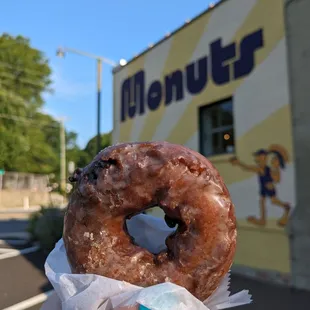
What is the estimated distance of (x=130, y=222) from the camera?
2.28 meters

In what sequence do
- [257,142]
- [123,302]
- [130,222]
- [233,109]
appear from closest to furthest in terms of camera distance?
[123,302], [130,222], [257,142], [233,109]

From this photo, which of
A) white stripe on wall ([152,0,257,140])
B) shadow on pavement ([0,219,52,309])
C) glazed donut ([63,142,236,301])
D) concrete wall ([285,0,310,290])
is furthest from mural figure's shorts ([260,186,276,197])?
glazed donut ([63,142,236,301])

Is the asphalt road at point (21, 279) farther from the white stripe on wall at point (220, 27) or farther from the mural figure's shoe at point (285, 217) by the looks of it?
the white stripe on wall at point (220, 27)

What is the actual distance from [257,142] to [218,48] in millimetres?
2294

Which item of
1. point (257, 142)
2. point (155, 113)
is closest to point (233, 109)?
point (257, 142)

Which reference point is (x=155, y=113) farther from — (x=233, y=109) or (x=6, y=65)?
(x=6, y=65)

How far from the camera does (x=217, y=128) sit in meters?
8.48

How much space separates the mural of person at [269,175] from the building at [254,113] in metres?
0.02

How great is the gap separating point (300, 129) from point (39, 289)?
16.8ft

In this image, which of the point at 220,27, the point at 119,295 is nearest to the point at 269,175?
the point at 220,27

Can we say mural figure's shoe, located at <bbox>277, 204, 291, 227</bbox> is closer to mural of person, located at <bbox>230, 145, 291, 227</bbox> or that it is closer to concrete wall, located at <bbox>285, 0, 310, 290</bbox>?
mural of person, located at <bbox>230, 145, 291, 227</bbox>

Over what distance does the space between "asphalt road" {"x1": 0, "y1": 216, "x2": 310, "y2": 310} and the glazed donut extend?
12.7 feet

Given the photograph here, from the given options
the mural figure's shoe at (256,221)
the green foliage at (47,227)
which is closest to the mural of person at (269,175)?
the mural figure's shoe at (256,221)

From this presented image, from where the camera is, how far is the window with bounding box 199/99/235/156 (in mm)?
8055
